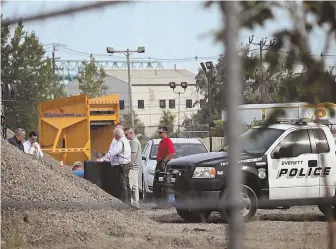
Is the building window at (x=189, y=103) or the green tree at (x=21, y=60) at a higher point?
the green tree at (x=21, y=60)

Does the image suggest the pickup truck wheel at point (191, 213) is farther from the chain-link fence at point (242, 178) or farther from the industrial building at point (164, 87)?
the industrial building at point (164, 87)

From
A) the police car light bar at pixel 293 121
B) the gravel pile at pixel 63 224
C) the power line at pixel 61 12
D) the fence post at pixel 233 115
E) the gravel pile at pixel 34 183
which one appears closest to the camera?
the fence post at pixel 233 115

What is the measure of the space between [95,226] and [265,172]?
3870mm

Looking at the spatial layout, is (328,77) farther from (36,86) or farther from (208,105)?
(36,86)

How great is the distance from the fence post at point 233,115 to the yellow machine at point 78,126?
1812cm

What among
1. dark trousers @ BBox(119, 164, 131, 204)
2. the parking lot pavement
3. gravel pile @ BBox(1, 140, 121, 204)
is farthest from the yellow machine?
the parking lot pavement

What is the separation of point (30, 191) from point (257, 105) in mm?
2943

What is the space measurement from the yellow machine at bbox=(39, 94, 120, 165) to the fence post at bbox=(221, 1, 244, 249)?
18121mm

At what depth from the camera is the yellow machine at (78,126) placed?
2122 cm

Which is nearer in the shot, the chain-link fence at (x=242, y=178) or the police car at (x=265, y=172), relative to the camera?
the chain-link fence at (x=242, y=178)

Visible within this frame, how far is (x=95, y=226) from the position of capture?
7.04 m

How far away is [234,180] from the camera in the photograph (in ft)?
9.06

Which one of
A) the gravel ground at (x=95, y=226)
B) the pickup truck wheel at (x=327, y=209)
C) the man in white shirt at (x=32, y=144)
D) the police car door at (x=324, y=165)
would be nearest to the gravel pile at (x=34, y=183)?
the gravel ground at (x=95, y=226)

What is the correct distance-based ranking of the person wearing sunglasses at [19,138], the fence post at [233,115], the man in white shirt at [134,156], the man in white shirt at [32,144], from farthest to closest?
the man in white shirt at [32,144]
the man in white shirt at [134,156]
the person wearing sunglasses at [19,138]
the fence post at [233,115]
